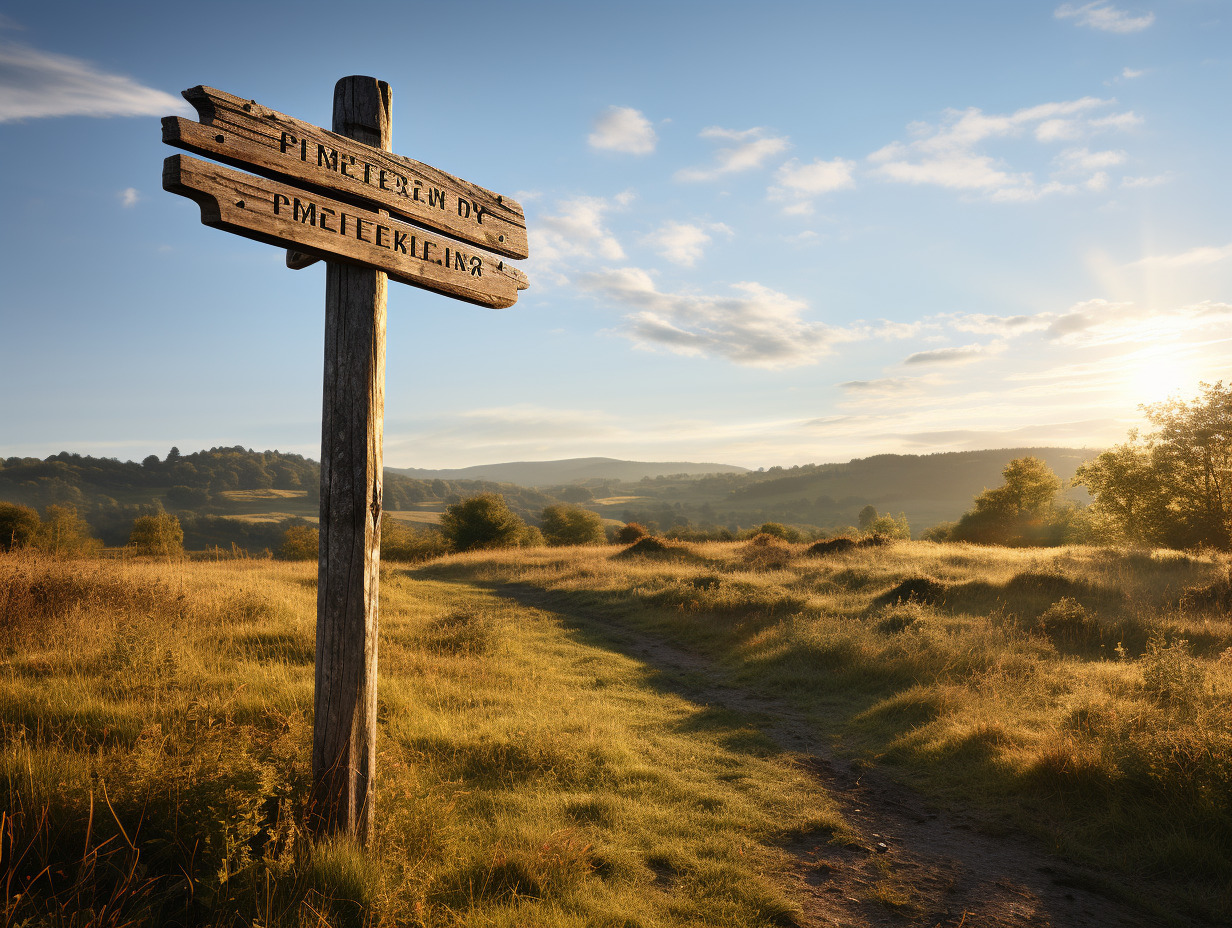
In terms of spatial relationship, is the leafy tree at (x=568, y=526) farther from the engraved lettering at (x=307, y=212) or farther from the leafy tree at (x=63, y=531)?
the engraved lettering at (x=307, y=212)

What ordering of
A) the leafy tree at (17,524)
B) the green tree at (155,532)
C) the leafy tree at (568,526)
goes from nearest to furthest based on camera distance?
1. the leafy tree at (17,524)
2. the green tree at (155,532)
3. the leafy tree at (568,526)

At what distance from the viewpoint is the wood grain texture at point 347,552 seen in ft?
12.7

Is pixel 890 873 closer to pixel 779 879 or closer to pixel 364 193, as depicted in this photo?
pixel 779 879

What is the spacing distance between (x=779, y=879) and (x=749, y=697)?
5.54m

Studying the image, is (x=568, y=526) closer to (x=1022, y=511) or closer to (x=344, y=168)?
(x=1022, y=511)

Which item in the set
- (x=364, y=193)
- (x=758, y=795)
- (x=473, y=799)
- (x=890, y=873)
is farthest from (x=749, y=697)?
(x=364, y=193)

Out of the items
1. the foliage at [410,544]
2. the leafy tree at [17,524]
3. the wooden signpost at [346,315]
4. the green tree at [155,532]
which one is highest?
the wooden signpost at [346,315]

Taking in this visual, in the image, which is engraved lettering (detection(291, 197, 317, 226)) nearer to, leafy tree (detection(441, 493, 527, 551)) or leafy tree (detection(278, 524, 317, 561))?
leafy tree (detection(441, 493, 527, 551))

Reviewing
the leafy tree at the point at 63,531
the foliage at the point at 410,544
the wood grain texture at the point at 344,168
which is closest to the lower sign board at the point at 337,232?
the wood grain texture at the point at 344,168

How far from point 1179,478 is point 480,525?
39775 mm

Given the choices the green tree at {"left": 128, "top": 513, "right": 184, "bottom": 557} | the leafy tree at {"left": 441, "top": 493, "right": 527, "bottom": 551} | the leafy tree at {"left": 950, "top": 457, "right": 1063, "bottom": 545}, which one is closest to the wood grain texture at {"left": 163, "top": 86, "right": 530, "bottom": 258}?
the leafy tree at {"left": 441, "top": 493, "right": 527, "bottom": 551}

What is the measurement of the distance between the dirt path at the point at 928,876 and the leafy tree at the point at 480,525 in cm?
Answer: 3682

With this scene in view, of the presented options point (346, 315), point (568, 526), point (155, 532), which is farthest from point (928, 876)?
point (155, 532)

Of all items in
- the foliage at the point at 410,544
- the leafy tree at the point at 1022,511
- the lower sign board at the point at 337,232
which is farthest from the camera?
the leafy tree at the point at 1022,511
